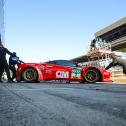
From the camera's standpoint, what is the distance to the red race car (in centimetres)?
1484

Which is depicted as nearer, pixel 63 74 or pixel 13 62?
pixel 63 74

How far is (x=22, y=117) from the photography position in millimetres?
2701

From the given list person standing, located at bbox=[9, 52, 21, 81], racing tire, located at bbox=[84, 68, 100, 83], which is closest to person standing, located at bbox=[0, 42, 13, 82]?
person standing, located at bbox=[9, 52, 21, 81]

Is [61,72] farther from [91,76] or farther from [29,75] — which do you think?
[29,75]

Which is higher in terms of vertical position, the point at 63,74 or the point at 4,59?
the point at 4,59

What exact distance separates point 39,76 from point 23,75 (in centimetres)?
74

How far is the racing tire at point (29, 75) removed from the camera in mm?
14883

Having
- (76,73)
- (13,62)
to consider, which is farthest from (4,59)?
(76,73)

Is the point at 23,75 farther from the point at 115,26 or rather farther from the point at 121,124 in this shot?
the point at 115,26

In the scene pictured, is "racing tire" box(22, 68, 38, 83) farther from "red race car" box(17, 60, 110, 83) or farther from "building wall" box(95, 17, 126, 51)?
"building wall" box(95, 17, 126, 51)

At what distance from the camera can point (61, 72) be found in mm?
14852

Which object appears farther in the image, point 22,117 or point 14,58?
point 14,58

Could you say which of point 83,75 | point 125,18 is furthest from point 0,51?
point 125,18

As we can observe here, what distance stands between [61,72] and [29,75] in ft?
4.71
